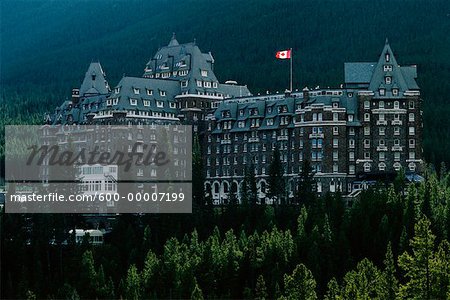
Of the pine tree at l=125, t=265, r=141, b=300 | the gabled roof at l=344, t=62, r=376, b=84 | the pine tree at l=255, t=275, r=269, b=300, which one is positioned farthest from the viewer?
the gabled roof at l=344, t=62, r=376, b=84

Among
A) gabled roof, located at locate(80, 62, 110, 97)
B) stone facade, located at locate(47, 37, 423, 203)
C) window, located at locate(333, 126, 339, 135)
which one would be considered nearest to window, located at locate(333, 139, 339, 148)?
stone facade, located at locate(47, 37, 423, 203)

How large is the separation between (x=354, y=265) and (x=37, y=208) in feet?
116

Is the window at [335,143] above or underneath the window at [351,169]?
above

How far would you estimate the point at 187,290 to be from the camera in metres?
83.2

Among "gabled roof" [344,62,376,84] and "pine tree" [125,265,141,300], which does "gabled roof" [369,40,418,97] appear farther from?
"pine tree" [125,265,141,300]

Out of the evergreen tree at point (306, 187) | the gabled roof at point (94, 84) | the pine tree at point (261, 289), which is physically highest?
the gabled roof at point (94, 84)

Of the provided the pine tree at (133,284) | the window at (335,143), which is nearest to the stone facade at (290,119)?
the window at (335,143)

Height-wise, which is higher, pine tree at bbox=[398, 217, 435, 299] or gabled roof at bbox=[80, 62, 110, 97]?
gabled roof at bbox=[80, 62, 110, 97]

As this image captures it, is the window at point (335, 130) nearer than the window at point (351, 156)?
Yes

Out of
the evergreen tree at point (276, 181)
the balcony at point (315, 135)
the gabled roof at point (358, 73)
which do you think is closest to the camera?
the evergreen tree at point (276, 181)

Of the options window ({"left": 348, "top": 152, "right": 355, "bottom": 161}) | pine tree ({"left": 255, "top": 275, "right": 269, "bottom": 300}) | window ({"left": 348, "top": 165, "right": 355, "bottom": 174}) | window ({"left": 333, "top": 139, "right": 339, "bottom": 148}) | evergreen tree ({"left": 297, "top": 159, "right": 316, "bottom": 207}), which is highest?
window ({"left": 333, "top": 139, "right": 339, "bottom": 148})

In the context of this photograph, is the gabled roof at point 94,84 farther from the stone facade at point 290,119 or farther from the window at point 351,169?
the window at point 351,169

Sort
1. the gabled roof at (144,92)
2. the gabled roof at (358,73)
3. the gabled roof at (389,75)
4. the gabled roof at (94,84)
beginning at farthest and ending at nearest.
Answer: the gabled roof at (94,84) < the gabled roof at (144,92) < the gabled roof at (358,73) < the gabled roof at (389,75)

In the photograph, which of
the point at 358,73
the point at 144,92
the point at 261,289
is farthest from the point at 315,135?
the point at 261,289
